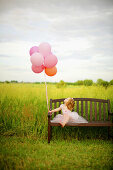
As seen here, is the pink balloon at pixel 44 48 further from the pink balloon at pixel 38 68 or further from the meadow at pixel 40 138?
the meadow at pixel 40 138

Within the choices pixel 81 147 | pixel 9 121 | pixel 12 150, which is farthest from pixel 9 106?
pixel 81 147

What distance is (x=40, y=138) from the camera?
3.98m

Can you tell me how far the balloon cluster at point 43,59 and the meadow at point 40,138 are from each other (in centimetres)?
105

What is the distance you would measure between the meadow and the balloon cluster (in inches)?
41.3

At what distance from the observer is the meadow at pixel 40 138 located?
9.19 ft

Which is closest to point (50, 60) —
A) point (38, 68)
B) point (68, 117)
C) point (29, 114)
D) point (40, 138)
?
point (38, 68)

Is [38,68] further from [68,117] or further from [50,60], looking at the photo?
[68,117]

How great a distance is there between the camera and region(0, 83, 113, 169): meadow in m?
2.80

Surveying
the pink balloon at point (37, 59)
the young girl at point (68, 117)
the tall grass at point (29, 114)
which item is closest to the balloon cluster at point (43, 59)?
the pink balloon at point (37, 59)

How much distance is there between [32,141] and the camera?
3.82 m

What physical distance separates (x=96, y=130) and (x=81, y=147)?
0.97m

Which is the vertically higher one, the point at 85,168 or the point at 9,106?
the point at 9,106

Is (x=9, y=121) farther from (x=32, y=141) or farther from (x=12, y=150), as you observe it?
(x=12, y=150)

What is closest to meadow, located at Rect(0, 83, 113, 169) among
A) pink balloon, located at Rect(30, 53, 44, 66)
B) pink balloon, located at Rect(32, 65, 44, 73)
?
pink balloon, located at Rect(32, 65, 44, 73)
